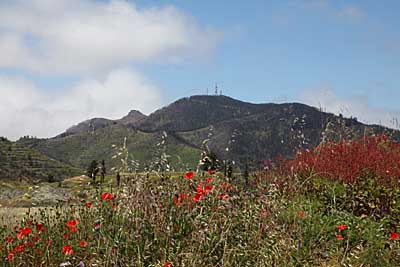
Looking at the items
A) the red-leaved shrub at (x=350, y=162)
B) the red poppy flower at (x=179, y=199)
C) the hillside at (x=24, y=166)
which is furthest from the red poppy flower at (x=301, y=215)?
the hillside at (x=24, y=166)

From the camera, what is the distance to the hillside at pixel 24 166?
67.2 m

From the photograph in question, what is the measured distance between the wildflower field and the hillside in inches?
2326

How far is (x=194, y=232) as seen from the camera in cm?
442

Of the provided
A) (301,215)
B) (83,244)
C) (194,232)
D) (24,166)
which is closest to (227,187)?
(301,215)

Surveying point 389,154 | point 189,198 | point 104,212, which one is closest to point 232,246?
point 189,198

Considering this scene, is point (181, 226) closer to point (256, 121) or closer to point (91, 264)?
point (91, 264)

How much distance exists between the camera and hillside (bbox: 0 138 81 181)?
6722 centimetres

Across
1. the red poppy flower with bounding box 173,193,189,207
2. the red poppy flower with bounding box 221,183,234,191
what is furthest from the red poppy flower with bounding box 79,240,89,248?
the red poppy flower with bounding box 221,183,234,191

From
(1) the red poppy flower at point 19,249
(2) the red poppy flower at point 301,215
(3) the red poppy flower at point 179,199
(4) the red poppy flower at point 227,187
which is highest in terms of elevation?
(4) the red poppy flower at point 227,187

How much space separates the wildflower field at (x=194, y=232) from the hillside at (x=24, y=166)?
5909 cm

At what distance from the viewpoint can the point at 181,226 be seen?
4.68 m

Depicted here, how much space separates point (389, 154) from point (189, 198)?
180 inches

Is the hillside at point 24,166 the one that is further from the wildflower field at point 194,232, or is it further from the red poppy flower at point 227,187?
the wildflower field at point 194,232

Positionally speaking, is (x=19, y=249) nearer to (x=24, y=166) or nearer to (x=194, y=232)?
(x=194, y=232)
